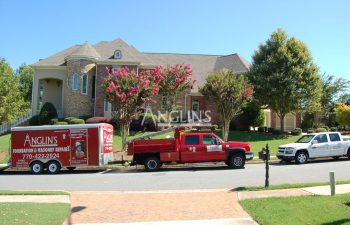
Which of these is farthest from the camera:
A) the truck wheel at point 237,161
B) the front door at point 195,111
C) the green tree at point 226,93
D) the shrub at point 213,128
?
the front door at point 195,111

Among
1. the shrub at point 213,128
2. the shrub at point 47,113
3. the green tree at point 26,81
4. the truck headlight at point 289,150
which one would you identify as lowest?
the truck headlight at point 289,150

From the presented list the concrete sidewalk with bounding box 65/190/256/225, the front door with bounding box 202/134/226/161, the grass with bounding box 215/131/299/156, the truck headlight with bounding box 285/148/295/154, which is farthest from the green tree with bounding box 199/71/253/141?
the concrete sidewalk with bounding box 65/190/256/225

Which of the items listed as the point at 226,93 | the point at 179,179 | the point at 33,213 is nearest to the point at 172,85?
the point at 226,93

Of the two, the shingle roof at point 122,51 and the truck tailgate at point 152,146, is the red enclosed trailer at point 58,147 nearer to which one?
the truck tailgate at point 152,146

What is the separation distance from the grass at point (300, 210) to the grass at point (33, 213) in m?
4.85

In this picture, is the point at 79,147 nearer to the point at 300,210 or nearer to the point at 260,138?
the point at 300,210

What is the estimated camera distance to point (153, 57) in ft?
158

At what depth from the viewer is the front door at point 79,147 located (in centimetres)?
2141

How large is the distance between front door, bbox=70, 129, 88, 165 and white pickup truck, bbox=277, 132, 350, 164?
35.0 feet

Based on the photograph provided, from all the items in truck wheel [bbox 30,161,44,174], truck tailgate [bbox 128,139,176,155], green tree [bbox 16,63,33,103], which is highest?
green tree [bbox 16,63,33,103]

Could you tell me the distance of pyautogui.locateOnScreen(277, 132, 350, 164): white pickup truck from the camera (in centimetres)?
2158

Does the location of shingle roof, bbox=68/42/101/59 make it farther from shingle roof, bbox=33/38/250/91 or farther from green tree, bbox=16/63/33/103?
green tree, bbox=16/63/33/103

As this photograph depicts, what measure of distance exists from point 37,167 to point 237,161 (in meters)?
10.7

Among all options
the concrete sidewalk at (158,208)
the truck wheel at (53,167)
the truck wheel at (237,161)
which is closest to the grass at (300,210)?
the concrete sidewalk at (158,208)
